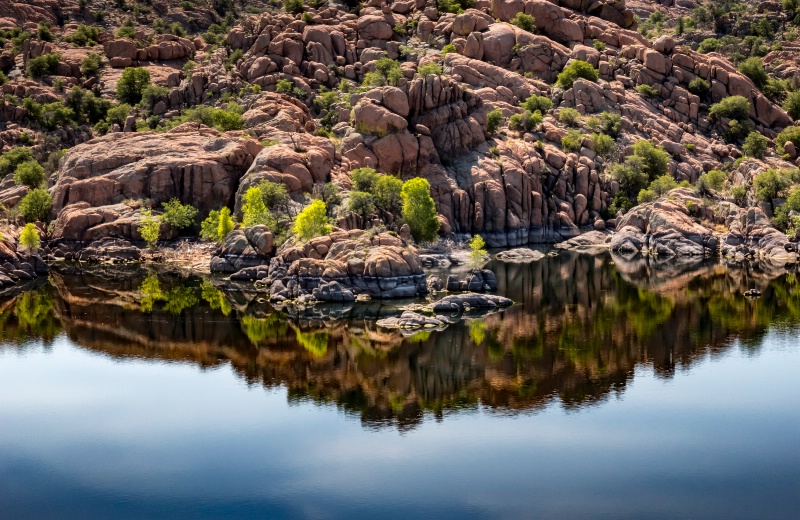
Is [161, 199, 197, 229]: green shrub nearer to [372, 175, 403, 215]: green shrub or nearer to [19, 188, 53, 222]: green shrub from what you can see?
[19, 188, 53, 222]: green shrub

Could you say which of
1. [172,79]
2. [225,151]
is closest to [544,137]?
[225,151]

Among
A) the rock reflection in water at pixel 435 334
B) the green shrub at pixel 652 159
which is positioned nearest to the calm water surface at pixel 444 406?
the rock reflection in water at pixel 435 334

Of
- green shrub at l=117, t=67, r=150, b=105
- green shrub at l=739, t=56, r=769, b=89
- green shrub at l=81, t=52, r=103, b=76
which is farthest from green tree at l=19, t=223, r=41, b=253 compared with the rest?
green shrub at l=739, t=56, r=769, b=89

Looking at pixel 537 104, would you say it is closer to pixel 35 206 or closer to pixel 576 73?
pixel 576 73

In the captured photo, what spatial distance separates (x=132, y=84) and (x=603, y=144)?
248 ft

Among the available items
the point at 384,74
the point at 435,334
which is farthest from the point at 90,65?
the point at 435,334

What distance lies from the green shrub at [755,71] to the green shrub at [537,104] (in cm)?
3867

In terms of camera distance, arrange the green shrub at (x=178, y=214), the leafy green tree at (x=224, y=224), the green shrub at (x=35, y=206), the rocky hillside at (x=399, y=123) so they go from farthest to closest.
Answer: the rocky hillside at (x=399, y=123) < the green shrub at (x=35, y=206) < the green shrub at (x=178, y=214) < the leafy green tree at (x=224, y=224)

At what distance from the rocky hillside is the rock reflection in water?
17.4 metres

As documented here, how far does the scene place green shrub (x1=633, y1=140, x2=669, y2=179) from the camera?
124875mm

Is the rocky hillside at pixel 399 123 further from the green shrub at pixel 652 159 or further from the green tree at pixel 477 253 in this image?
the green tree at pixel 477 253

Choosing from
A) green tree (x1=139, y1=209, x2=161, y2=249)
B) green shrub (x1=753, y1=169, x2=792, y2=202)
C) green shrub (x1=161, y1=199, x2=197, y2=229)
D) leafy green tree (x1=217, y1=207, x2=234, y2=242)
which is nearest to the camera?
leafy green tree (x1=217, y1=207, x2=234, y2=242)

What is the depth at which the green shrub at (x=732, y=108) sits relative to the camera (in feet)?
448

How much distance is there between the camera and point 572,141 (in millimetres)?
126125
